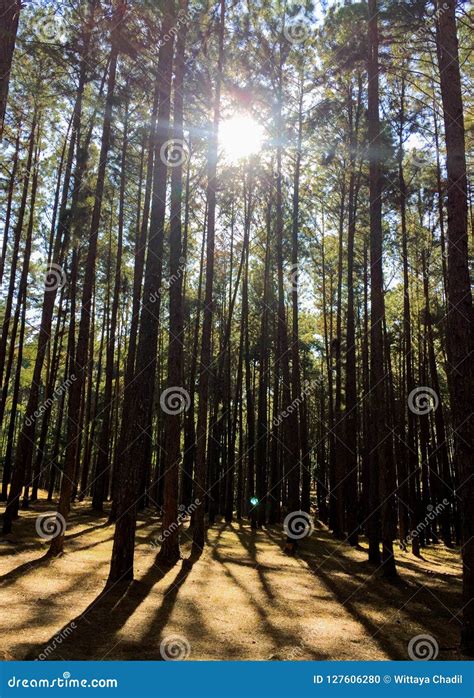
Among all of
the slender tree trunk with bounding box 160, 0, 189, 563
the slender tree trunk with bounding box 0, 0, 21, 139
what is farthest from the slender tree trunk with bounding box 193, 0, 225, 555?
the slender tree trunk with bounding box 0, 0, 21, 139

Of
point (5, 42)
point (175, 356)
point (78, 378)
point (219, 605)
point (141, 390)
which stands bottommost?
point (219, 605)

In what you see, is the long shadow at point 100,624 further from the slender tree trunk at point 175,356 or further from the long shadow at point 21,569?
the long shadow at point 21,569

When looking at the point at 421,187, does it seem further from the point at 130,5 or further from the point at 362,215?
the point at 130,5

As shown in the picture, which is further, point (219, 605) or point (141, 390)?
point (141, 390)

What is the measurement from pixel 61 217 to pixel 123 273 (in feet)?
27.8

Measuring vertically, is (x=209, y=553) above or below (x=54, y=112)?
below

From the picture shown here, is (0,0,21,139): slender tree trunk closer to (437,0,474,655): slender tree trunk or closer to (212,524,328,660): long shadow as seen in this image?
(437,0,474,655): slender tree trunk

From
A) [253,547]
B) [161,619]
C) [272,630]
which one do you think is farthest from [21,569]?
[253,547]

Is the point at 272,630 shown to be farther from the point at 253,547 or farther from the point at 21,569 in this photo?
the point at 253,547

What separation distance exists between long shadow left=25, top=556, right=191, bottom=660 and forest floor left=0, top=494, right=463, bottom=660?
0.02 m

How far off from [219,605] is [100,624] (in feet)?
6.39

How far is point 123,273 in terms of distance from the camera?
73.8 feet

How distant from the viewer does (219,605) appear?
734 cm

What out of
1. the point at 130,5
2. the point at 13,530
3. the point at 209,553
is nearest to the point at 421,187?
the point at 130,5
